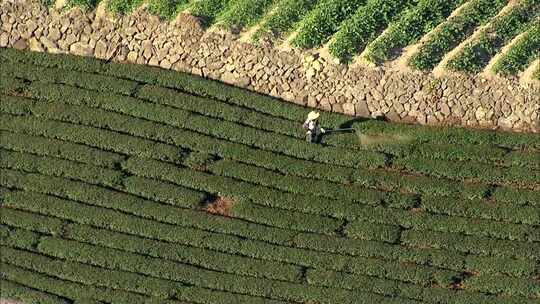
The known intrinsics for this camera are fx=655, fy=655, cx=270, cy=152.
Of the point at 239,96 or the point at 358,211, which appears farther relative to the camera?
the point at 239,96

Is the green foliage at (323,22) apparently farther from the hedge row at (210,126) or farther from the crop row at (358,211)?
the crop row at (358,211)

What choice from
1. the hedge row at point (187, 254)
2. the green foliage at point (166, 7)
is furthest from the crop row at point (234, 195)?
the green foliage at point (166, 7)

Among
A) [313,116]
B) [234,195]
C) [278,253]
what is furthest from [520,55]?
[234,195]

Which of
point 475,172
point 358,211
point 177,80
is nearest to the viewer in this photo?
point 358,211

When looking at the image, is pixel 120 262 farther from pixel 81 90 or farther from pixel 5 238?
pixel 81 90

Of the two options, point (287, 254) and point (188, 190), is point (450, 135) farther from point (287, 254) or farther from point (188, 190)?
point (188, 190)

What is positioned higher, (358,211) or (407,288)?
(358,211)
